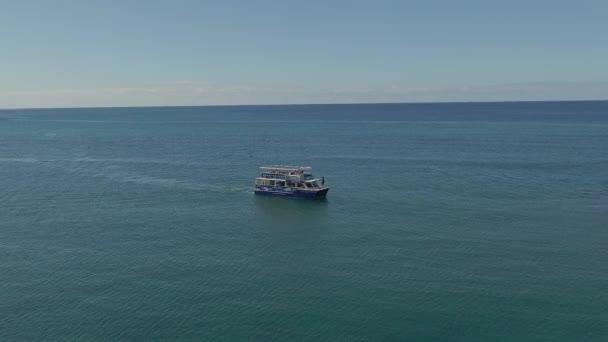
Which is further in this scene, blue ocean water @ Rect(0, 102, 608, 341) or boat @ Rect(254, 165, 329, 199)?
boat @ Rect(254, 165, 329, 199)

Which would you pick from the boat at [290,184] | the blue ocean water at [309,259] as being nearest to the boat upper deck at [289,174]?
the boat at [290,184]

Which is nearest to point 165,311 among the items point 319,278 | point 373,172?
point 319,278

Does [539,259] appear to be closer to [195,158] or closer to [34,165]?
[195,158]

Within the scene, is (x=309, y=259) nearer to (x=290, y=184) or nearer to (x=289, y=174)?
(x=290, y=184)

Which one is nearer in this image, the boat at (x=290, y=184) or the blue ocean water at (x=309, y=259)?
the blue ocean water at (x=309, y=259)

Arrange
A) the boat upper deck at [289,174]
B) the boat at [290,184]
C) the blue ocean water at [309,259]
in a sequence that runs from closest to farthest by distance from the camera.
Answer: the blue ocean water at [309,259], the boat at [290,184], the boat upper deck at [289,174]

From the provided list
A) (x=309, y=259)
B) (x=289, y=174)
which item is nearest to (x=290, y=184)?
(x=289, y=174)

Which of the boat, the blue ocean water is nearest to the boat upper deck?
the boat

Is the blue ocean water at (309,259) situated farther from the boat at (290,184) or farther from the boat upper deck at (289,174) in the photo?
the boat upper deck at (289,174)

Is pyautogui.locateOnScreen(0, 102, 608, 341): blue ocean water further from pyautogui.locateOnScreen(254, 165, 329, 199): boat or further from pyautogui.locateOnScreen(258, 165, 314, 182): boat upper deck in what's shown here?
pyautogui.locateOnScreen(258, 165, 314, 182): boat upper deck
